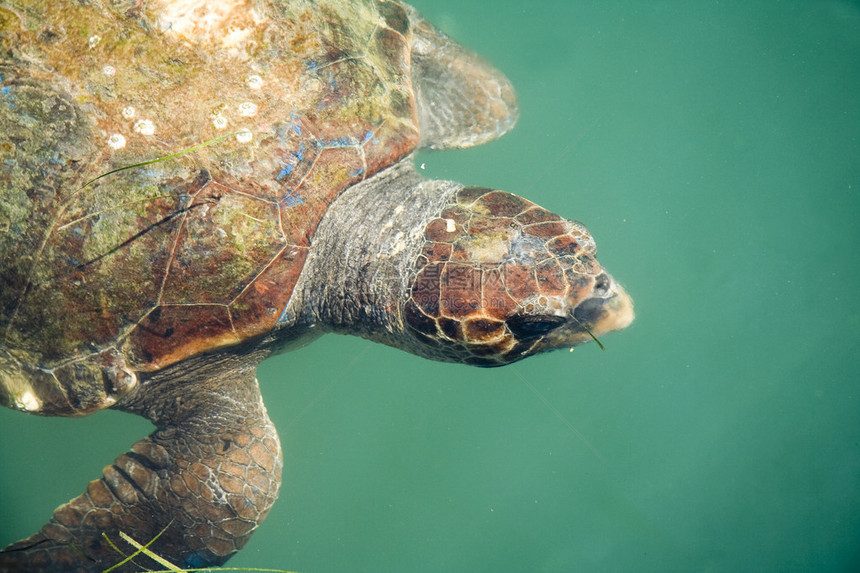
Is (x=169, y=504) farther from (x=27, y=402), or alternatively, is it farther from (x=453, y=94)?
(x=453, y=94)

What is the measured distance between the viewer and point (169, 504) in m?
2.85

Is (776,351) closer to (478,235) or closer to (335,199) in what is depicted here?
(478,235)

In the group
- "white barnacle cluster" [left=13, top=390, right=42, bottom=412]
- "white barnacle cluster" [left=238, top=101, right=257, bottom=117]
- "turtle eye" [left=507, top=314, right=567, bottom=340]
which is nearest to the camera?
"turtle eye" [left=507, top=314, right=567, bottom=340]

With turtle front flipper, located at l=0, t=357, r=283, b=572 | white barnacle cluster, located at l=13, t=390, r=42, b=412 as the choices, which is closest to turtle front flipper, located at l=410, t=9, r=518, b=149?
turtle front flipper, located at l=0, t=357, r=283, b=572

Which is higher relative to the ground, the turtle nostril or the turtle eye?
the turtle nostril

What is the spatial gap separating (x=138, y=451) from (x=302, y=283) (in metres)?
1.49

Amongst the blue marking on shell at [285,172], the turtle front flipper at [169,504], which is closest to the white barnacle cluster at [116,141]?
the blue marking on shell at [285,172]

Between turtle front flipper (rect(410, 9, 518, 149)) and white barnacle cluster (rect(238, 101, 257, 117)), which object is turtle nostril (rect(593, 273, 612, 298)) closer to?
white barnacle cluster (rect(238, 101, 257, 117))

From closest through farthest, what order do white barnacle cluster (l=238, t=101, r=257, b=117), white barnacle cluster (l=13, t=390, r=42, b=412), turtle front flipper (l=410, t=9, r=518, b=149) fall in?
white barnacle cluster (l=238, t=101, r=257, b=117) → white barnacle cluster (l=13, t=390, r=42, b=412) → turtle front flipper (l=410, t=9, r=518, b=149)

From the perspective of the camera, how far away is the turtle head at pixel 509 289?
2391mm

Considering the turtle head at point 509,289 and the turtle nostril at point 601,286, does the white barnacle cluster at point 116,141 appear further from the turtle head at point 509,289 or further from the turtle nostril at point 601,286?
the turtle nostril at point 601,286

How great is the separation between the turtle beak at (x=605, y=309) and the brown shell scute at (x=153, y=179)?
152cm

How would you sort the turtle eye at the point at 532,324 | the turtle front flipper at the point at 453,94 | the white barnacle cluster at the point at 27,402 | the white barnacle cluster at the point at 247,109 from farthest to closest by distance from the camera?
the turtle front flipper at the point at 453,94 → the white barnacle cluster at the point at 27,402 → the white barnacle cluster at the point at 247,109 → the turtle eye at the point at 532,324

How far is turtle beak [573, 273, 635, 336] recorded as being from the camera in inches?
95.4
